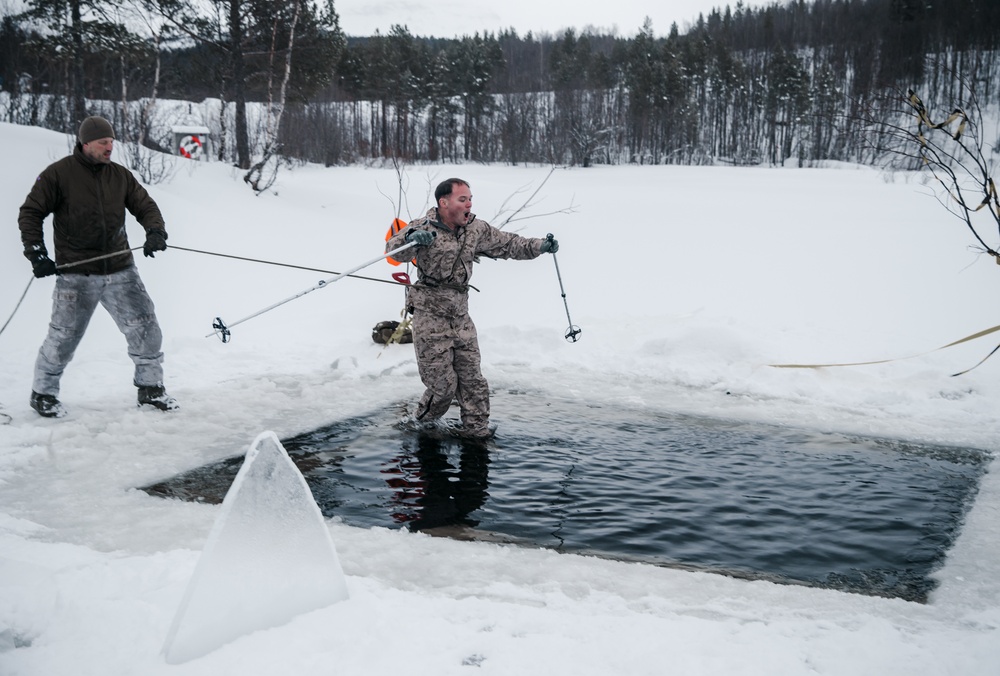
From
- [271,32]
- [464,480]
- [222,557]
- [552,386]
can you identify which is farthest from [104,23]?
[222,557]

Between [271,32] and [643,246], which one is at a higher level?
[271,32]

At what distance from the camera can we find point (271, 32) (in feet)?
66.6

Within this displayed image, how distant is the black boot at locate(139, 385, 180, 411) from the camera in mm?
6074

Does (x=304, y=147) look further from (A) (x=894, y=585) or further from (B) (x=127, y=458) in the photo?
(A) (x=894, y=585)

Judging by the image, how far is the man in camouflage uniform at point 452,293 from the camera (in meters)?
5.46

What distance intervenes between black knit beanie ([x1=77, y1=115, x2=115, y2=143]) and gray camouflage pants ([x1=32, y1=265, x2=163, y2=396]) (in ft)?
3.19

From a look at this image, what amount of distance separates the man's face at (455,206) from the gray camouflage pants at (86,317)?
7.66 feet

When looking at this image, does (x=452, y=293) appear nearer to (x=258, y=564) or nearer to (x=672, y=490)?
(x=672, y=490)

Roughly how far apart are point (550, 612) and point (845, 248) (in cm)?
1312

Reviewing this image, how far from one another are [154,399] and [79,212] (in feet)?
4.97

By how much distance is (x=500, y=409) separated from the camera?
6.71m

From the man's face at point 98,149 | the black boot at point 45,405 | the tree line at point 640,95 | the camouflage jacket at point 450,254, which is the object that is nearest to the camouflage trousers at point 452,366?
the camouflage jacket at point 450,254

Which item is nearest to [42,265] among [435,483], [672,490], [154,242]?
[154,242]

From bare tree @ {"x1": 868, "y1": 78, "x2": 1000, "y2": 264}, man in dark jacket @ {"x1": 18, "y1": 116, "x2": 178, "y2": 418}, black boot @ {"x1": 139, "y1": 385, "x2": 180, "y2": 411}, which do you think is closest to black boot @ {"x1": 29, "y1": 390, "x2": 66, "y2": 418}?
man in dark jacket @ {"x1": 18, "y1": 116, "x2": 178, "y2": 418}
